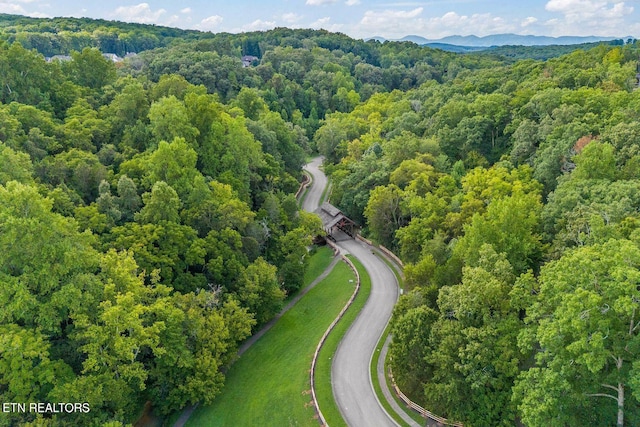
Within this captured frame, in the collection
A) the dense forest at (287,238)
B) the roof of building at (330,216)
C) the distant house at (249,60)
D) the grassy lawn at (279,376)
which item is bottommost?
the grassy lawn at (279,376)

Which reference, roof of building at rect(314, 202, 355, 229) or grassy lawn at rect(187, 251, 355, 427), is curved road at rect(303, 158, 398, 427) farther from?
roof of building at rect(314, 202, 355, 229)

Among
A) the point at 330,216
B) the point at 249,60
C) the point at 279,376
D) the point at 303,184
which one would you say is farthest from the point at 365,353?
the point at 249,60

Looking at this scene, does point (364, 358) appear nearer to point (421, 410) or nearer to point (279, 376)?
point (421, 410)

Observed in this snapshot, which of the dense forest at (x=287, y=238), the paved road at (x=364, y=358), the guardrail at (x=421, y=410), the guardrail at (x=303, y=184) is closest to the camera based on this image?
the dense forest at (x=287, y=238)

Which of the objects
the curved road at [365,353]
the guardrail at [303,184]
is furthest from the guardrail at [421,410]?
the guardrail at [303,184]

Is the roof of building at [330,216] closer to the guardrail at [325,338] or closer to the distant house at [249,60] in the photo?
the guardrail at [325,338]
